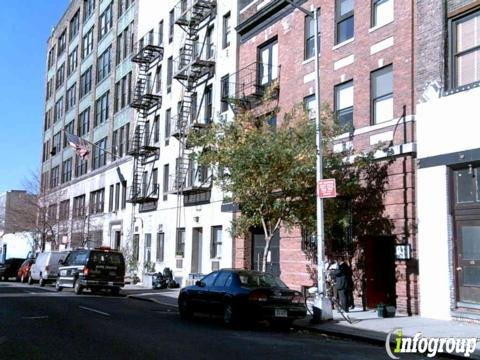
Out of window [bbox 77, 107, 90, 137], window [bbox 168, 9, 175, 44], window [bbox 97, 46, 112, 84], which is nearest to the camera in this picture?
window [bbox 168, 9, 175, 44]

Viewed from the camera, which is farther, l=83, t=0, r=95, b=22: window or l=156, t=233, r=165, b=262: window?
l=83, t=0, r=95, b=22: window

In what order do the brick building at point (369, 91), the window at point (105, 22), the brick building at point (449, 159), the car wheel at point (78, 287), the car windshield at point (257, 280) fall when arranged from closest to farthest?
the car windshield at point (257, 280), the brick building at point (449, 159), the brick building at point (369, 91), the car wheel at point (78, 287), the window at point (105, 22)

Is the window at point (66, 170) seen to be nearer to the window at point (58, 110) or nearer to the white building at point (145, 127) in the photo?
the white building at point (145, 127)

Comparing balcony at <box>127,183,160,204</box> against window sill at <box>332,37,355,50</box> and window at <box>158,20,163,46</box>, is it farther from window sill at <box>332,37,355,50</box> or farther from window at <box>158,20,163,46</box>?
window sill at <box>332,37,355,50</box>

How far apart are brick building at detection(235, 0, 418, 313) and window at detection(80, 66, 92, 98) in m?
34.1

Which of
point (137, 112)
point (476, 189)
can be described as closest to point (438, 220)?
point (476, 189)

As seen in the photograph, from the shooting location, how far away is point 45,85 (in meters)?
76.2

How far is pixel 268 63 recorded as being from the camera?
27219 mm

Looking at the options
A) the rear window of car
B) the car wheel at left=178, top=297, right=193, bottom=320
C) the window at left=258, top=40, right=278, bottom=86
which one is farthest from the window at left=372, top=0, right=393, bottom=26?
the rear window of car

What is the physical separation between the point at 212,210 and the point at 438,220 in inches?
606

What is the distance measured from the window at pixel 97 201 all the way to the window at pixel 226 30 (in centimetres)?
2254

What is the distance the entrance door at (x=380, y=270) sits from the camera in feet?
64.2

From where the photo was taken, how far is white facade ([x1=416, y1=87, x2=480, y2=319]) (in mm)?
16312

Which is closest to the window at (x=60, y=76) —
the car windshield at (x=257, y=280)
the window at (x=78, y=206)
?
the window at (x=78, y=206)
